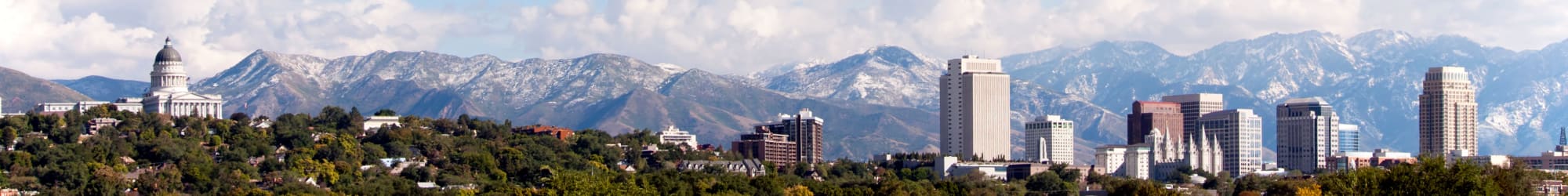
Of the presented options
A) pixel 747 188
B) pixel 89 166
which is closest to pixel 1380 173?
pixel 747 188

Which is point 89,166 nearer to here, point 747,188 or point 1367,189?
point 747,188

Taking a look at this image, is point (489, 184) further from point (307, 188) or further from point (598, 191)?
point (598, 191)

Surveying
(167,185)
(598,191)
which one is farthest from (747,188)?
(598,191)

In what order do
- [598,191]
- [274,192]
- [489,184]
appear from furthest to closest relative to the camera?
[489,184] → [274,192] → [598,191]

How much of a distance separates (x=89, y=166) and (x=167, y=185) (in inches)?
494

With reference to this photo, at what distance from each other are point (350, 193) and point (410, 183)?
1719cm

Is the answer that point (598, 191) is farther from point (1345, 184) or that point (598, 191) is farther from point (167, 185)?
point (167, 185)

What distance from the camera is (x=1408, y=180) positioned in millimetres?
123688

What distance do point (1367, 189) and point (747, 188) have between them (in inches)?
2725

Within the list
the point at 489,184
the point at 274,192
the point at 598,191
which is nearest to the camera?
the point at 598,191

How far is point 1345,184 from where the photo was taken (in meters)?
124

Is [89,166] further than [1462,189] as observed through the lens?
Yes

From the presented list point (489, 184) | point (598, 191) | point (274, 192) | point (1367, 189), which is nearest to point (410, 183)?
point (489, 184)

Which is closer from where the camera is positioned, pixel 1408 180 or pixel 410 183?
pixel 1408 180
